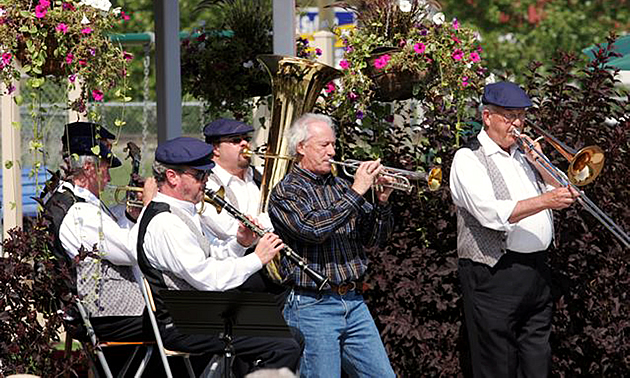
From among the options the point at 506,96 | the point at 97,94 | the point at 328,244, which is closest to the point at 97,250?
the point at 97,94

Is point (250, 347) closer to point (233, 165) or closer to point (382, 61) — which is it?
point (233, 165)

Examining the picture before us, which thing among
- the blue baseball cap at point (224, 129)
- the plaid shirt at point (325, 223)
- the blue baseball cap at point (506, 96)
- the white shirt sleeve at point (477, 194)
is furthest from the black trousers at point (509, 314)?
the blue baseball cap at point (224, 129)

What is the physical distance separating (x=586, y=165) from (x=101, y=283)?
241 centimetres

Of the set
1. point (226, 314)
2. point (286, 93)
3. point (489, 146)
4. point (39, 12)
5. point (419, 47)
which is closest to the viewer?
point (226, 314)

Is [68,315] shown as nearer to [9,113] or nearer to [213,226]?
[213,226]

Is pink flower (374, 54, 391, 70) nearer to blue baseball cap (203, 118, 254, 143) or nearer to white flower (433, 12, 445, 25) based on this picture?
white flower (433, 12, 445, 25)

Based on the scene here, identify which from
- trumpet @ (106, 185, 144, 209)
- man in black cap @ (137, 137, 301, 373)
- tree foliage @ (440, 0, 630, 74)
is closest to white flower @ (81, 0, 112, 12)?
man in black cap @ (137, 137, 301, 373)

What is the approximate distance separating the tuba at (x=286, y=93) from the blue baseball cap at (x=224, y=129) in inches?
7.5

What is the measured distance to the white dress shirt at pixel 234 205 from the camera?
561 centimetres

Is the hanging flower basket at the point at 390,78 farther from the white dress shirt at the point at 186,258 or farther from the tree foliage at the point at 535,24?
the tree foliage at the point at 535,24

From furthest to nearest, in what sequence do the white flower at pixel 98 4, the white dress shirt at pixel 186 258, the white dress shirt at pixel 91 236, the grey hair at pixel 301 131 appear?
the grey hair at pixel 301 131 < the white dress shirt at pixel 91 236 < the white flower at pixel 98 4 < the white dress shirt at pixel 186 258

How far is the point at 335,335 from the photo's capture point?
5051 mm

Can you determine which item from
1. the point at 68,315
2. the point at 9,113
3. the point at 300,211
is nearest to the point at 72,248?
the point at 68,315

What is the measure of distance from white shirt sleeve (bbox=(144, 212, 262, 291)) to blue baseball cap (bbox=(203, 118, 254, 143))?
1.19 meters
